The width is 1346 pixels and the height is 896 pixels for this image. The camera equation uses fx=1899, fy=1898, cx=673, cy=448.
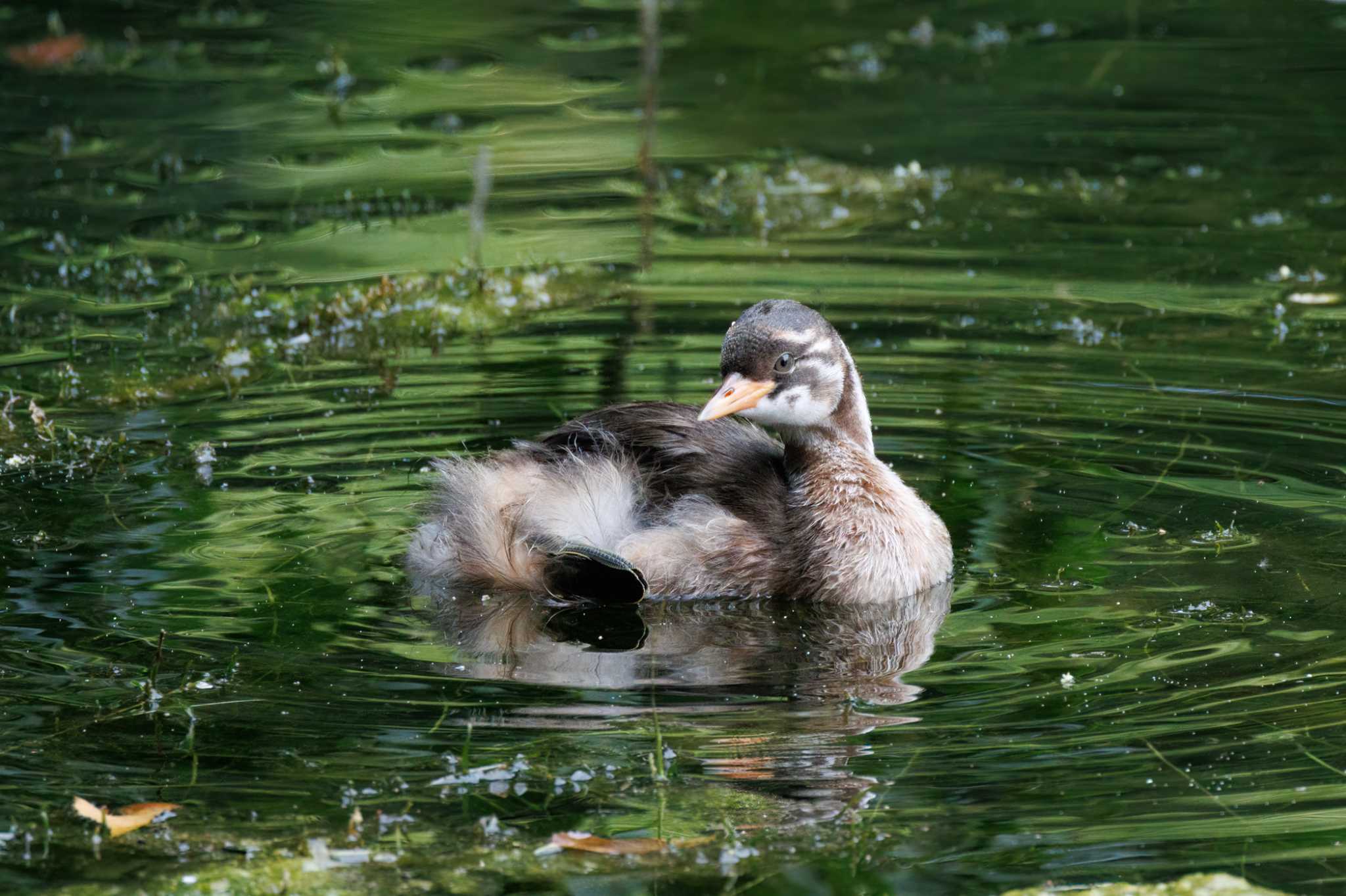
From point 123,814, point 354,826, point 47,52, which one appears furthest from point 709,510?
point 47,52

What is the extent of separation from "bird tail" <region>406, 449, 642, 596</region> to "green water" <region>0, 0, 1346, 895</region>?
21cm

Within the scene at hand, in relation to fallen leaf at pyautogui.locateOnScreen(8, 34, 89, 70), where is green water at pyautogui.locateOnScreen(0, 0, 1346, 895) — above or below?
below

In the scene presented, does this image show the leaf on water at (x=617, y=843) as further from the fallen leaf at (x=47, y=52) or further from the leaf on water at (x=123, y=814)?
the fallen leaf at (x=47, y=52)

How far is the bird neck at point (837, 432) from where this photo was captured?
671 centimetres

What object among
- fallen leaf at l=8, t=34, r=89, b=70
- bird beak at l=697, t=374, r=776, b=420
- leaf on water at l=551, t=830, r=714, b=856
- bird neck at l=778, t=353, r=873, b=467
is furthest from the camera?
fallen leaf at l=8, t=34, r=89, b=70

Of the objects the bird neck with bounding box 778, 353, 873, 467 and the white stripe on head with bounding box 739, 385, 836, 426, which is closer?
the white stripe on head with bounding box 739, 385, 836, 426

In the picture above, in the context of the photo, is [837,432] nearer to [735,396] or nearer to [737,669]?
[735,396]

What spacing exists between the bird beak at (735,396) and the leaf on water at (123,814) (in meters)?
2.38

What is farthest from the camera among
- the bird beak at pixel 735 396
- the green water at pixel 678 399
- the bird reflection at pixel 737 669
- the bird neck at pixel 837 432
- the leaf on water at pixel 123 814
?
the bird neck at pixel 837 432

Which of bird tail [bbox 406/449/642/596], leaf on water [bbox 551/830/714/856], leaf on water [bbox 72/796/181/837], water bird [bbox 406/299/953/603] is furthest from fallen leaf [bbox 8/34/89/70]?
leaf on water [bbox 551/830/714/856]

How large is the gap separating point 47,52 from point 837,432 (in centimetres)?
1012

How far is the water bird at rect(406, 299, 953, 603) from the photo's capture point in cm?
639

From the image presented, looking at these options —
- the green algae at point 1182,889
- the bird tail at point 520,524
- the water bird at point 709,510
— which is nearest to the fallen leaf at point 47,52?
the water bird at point 709,510

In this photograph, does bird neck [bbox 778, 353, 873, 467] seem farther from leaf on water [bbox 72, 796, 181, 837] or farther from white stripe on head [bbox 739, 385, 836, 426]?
leaf on water [bbox 72, 796, 181, 837]
